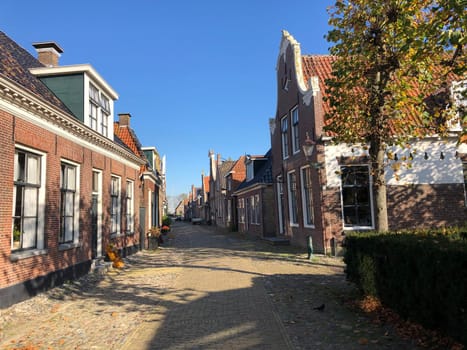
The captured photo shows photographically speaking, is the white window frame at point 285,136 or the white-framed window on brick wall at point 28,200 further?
the white window frame at point 285,136

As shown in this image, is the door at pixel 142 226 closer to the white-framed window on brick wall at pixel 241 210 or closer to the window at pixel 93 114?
the window at pixel 93 114

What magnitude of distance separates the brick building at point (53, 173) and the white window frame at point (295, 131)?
301 inches

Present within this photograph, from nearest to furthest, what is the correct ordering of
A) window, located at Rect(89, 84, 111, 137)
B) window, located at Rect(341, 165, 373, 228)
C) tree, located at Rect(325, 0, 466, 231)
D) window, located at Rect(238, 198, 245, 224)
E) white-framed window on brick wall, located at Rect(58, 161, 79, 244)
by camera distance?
tree, located at Rect(325, 0, 466, 231), white-framed window on brick wall, located at Rect(58, 161, 79, 244), window, located at Rect(89, 84, 111, 137), window, located at Rect(341, 165, 373, 228), window, located at Rect(238, 198, 245, 224)

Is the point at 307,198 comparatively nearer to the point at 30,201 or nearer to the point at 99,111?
the point at 99,111

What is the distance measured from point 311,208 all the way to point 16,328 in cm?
1168

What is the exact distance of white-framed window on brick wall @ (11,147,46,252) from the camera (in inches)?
307

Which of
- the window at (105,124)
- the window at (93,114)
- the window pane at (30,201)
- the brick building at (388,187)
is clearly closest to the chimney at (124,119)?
the window at (105,124)

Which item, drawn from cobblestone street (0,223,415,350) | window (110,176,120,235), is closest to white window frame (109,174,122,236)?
window (110,176,120,235)

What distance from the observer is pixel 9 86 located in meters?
7.11

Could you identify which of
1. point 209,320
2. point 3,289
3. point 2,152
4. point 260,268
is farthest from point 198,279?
point 2,152

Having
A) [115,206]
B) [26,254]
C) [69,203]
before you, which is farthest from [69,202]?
[115,206]

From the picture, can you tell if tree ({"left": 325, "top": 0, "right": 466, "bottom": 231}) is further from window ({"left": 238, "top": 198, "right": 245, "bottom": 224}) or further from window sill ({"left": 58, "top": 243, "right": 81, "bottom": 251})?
window ({"left": 238, "top": 198, "right": 245, "bottom": 224})

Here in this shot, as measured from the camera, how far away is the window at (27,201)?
779 centimetres

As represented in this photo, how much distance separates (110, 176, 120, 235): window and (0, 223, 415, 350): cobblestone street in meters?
3.56
